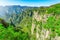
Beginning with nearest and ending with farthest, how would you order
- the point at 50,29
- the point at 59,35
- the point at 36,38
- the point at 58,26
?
the point at 59,35
the point at 58,26
the point at 50,29
the point at 36,38

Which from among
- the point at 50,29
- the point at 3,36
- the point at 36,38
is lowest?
the point at 36,38

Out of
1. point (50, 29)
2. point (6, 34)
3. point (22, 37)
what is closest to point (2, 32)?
point (6, 34)

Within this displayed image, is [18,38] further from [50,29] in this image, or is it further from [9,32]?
[50,29]

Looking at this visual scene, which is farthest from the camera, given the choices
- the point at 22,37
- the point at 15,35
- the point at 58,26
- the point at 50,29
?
the point at 50,29

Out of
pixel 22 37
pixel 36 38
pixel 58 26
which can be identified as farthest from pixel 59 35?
pixel 36 38

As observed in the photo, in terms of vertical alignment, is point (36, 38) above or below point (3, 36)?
below

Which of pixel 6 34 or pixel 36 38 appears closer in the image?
pixel 6 34

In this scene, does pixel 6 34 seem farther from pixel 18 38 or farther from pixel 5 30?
pixel 18 38

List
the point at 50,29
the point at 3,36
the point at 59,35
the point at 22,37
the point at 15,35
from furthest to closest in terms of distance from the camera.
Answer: the point at 50,29 < the point at 59,35 < the point at 22,37 < the point at 15,35 < the point at 3,36

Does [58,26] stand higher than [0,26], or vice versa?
[0,26]
